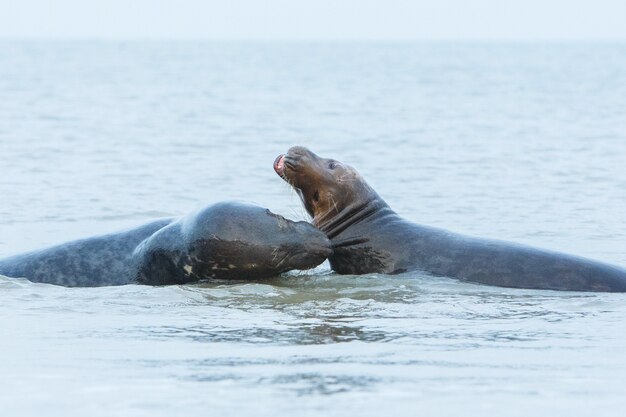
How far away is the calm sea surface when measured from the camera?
19.3 ft

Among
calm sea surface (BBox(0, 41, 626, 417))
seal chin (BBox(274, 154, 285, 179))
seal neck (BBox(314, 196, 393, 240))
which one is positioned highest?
seal chin (BBox(274, 154, 285, 179))

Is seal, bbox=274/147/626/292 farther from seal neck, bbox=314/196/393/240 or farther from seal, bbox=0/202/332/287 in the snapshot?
seal, bbox=0/202/332/287

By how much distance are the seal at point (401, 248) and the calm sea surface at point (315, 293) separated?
0.21m

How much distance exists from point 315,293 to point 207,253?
0.73 m

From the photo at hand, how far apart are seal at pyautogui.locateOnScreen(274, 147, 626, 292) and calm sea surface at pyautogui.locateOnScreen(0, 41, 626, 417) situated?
0.21 meters

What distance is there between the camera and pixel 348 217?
9.96m

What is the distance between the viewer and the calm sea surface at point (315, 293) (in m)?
5.88

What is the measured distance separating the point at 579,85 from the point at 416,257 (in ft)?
128

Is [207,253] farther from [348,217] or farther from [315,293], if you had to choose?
[348,217]

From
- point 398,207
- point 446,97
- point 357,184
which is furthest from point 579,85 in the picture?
point 357,184

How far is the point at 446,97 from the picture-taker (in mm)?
41188

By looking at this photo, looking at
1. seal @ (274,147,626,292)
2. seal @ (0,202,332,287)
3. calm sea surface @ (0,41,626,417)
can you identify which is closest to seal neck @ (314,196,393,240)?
seal @ (274,147,626,292)

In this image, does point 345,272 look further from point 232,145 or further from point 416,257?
point 232,145

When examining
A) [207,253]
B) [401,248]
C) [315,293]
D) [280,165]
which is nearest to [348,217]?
[401,248]
